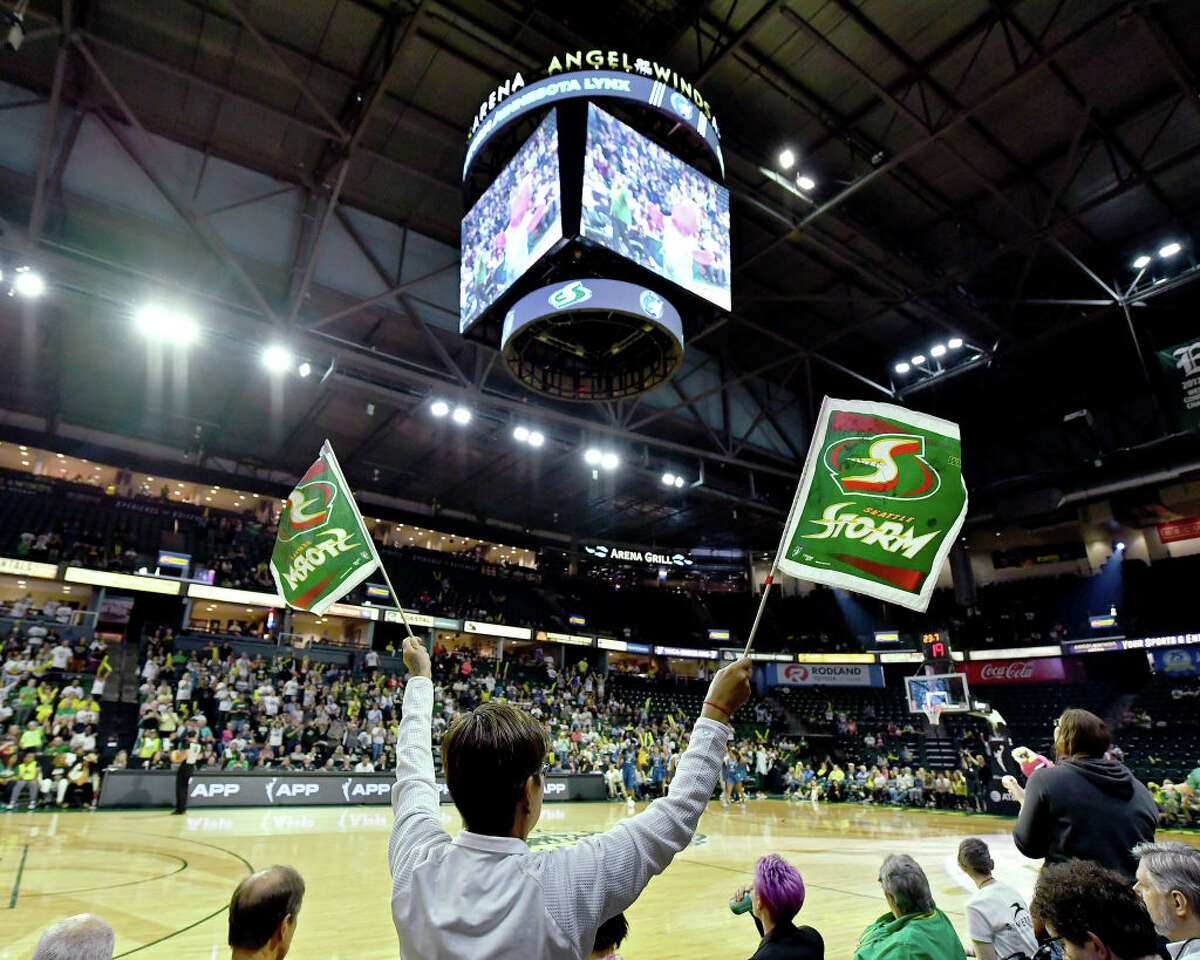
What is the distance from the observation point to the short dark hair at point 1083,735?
3.00 metres

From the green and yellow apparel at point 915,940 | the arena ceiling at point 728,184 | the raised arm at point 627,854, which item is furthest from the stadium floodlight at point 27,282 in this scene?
the green and yellow apparel at point 915,940

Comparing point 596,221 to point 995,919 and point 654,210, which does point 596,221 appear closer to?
point 654,210

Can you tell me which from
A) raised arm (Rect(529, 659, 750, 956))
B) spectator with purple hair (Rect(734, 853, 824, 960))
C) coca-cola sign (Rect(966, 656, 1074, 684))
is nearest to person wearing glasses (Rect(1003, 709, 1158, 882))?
spectator with purple hair (Rect(734, 853, 824, 960))

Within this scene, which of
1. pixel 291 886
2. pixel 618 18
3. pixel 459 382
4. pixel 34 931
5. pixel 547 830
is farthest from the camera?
pixel 459 382

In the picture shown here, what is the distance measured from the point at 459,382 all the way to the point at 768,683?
2398 centimetres

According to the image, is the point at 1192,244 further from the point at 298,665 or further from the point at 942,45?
the point at 298,665

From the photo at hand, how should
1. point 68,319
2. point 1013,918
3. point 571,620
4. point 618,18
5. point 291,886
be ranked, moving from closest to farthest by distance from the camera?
point 291,886
point 1013,918
point 618,18
point 68,319
point 571,620

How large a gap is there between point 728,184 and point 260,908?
12.7 meters

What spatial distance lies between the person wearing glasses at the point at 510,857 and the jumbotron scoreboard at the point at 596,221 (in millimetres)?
8140

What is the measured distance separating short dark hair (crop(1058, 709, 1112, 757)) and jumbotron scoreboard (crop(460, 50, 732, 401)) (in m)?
7.03

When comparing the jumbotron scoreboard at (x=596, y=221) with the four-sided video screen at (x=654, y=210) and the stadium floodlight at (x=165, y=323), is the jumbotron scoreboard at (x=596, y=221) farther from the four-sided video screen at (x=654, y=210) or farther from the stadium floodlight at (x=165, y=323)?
the stadium floodlight at (x=165, y=323)

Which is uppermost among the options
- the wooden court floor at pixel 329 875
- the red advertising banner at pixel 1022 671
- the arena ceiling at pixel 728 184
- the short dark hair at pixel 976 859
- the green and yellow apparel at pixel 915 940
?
the arena ceiling at pixel 728 184

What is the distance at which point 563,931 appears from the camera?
1252 mm

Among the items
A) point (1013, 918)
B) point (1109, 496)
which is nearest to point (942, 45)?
point (1013, 918)
